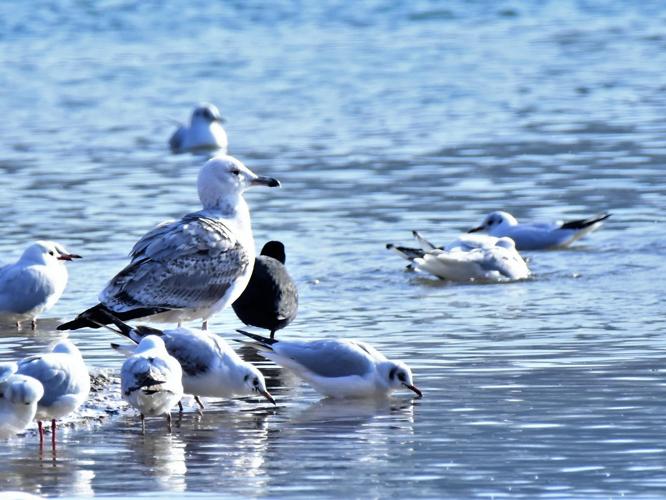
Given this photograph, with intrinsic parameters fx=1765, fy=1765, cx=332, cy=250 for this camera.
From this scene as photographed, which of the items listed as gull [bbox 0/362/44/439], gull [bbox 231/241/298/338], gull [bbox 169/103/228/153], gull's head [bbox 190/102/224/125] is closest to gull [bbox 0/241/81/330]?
gull [bbox 231/241/298/338]

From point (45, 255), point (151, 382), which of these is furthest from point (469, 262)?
point (151, 382)

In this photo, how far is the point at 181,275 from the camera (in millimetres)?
10031

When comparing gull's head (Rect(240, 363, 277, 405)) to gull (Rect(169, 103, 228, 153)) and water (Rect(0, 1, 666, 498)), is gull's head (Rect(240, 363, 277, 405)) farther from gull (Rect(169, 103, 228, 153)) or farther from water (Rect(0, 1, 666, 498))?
gull (Rect(169, 103, 228, 153))

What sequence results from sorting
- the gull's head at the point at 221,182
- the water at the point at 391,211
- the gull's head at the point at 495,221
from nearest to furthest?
the water at the point at 391,211 → the gull's head at the point at 221,182 → the gull's head at the point at 495,221

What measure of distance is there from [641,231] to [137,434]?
722 cm

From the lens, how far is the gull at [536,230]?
47.1 feet

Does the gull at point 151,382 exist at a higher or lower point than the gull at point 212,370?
higher

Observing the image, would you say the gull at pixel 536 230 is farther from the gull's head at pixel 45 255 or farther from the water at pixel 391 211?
the gull's head at pixel 45 255

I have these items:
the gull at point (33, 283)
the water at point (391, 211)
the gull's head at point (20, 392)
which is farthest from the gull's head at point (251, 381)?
the gull at point (33, 283)

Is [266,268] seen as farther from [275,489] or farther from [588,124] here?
[588,124]

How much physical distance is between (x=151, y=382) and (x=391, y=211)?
26.7ft

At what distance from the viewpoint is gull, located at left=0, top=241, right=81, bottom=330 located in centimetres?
1135

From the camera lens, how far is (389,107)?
2400 cm

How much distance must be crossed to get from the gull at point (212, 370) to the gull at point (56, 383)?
77cm
